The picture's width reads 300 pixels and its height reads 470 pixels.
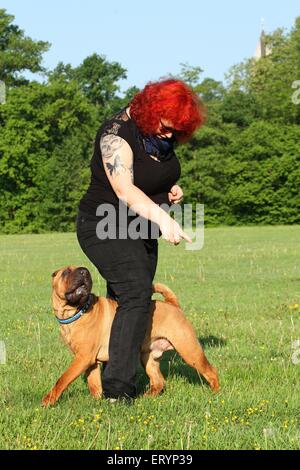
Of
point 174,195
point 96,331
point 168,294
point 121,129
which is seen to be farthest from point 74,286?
point 121,129

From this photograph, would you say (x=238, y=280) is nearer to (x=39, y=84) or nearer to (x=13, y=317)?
(x=13, y=317)

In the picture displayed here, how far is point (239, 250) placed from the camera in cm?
2708

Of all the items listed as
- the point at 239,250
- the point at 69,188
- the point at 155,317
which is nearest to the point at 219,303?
the point at 155,317

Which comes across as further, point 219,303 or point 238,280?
point 238,280

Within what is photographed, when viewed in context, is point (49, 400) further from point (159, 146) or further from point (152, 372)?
point (159, 146)

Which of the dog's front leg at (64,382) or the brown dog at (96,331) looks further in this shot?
the brown dog at (96,331)

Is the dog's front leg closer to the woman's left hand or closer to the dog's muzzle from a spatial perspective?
the dog's muzzle

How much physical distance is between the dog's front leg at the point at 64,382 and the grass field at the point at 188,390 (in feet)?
0.33

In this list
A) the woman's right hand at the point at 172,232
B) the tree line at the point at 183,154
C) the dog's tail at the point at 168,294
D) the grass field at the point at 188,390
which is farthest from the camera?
the tree line at the point at 183,154

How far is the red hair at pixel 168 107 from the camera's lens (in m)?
5.89

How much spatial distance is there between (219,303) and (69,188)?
4811 cm

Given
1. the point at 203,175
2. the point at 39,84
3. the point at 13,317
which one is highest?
the point at 39,84

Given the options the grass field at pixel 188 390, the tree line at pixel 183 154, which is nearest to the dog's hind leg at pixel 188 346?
the grass field at pixel 188 390

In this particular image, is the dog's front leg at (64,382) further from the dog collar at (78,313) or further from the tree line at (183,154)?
the tree line at (183,154)
